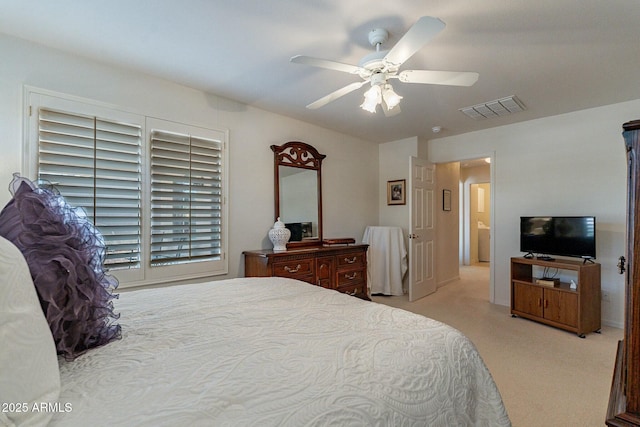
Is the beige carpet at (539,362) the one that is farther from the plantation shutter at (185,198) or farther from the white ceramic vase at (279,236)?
the plantation shutter at (185,198)

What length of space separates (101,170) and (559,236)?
463cm

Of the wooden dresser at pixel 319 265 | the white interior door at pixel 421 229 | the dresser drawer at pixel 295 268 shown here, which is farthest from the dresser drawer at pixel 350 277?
the white interior door at pixel 421 229

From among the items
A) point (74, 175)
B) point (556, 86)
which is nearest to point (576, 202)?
point (556, 86)

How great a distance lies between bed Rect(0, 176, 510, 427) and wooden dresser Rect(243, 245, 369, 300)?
162 cm

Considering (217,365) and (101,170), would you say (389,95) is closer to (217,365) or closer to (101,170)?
(217,365)

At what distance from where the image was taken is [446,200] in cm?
523

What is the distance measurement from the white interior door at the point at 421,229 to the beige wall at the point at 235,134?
33.6 inches

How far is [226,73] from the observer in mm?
2525

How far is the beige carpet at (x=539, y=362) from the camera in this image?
181 centimetres

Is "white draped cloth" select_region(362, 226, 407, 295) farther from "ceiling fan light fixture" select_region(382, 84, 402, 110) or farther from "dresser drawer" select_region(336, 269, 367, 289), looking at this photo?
"ceiling fan light fixture" select_region(382, 84, 402, 110)

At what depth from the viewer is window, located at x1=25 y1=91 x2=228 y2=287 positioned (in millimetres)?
2158

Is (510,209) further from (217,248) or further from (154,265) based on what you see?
(154,265)

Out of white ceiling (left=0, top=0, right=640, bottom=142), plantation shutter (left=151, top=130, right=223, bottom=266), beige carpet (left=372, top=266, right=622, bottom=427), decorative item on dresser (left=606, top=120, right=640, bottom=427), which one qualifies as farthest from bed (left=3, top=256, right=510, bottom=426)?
white ceiling (left=0, top=0, right=640, bottom=142)

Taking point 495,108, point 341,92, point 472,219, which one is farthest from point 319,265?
point 472,219
